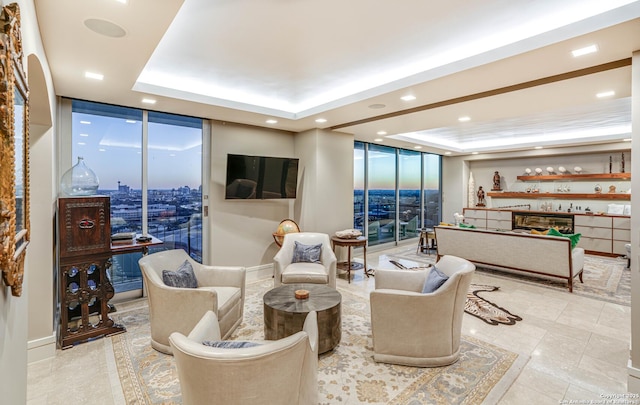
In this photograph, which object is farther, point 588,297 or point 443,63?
point 588,297

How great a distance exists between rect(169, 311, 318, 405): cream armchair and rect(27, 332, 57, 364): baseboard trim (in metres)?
2.19

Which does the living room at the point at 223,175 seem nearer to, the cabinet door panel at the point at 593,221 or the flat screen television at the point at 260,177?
the flat screen television at the point at 260,177

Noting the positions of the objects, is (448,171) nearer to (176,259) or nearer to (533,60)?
(533,60)

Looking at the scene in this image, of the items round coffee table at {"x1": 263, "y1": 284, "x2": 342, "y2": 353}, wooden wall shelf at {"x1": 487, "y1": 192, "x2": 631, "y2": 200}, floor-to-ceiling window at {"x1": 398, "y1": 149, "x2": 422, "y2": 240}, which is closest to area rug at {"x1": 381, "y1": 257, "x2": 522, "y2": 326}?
round coffee table at {"x1": 263, "y1": 284, "x2": 342, "y2": 353}

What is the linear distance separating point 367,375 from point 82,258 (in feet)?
9.83

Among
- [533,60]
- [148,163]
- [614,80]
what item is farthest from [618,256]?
[148,163]

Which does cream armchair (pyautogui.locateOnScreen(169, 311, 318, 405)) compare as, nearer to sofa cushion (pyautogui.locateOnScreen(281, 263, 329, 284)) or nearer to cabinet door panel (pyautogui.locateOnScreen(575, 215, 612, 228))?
sofa cushion (pyautogui.locateOnScreen(281, 263, 329, 284))

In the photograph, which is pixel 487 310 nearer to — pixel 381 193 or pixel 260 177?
pixel 260 177

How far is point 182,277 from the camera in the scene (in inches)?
124

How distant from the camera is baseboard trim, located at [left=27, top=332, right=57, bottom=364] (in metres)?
2.81

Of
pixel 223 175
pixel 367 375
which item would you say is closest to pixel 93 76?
pixel 223 175

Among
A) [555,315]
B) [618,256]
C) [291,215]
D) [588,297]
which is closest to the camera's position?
[555,315]

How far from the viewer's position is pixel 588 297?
442 cm

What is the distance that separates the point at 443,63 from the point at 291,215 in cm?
370
